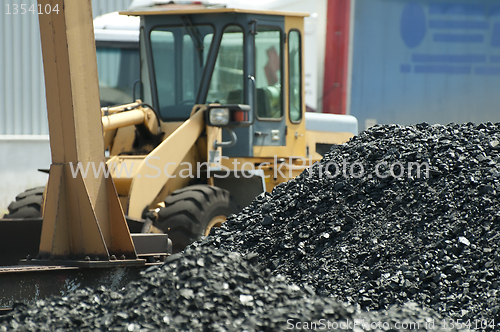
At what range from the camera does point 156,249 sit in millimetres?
4277

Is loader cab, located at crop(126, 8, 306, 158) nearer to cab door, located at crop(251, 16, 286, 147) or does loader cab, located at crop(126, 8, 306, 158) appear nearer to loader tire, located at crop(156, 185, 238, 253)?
cab door, located at crop(251, 16, 286, 147)

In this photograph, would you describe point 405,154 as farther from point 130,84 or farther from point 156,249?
point 130,84

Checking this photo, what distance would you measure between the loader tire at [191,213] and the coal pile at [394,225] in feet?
1.95

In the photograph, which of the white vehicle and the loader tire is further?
the white vehicle

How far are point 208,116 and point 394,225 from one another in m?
2.19

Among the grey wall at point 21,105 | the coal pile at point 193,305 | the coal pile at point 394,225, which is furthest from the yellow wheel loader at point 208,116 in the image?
the grey wall at point 21,105

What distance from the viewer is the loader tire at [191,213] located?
4.79m

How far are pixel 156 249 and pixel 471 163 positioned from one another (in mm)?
2183

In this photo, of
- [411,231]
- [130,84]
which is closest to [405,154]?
[411,231]

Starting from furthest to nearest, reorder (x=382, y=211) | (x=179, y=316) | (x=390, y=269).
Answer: (x=382, y=211), (x=390, y=269), (x=179, y=316)

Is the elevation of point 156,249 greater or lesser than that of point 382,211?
lesser

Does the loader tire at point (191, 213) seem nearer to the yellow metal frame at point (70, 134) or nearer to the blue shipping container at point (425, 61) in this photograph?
the yellow metal frame at point (70, 134)

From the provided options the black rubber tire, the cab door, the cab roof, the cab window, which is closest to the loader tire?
the cab door

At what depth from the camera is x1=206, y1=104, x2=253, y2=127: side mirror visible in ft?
17.2
